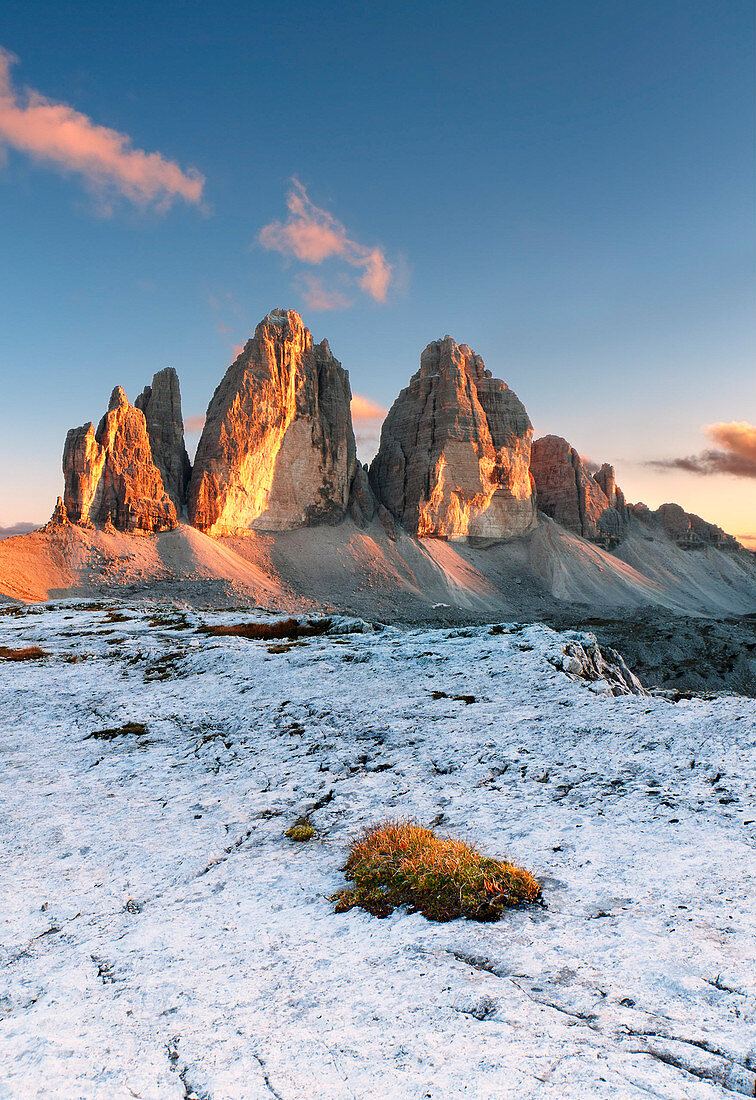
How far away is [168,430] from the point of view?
108 m

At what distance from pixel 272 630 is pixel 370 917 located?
2472cm

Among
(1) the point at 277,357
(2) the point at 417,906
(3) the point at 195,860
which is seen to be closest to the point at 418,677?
(3) the point at 195,860

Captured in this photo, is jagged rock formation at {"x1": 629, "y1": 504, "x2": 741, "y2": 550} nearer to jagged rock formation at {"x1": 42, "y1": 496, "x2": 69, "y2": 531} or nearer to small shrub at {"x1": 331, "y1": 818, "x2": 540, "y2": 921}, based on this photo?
jagged rock formation at {"x1": 42, "y1": 496, "x2": 69, "y2": 531}

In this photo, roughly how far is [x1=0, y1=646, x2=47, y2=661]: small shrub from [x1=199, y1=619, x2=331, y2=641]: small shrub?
7950 mm

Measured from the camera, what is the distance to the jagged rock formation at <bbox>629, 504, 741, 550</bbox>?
17675cm

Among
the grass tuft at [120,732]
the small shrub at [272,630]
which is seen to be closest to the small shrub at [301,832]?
the grass tuft at [120,732]

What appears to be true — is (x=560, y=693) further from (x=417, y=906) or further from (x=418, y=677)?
(x=417, y=906)

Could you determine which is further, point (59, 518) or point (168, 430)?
point (168, 430)

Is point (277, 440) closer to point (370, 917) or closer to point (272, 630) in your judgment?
point (272, 630)

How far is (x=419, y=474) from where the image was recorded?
126 metres

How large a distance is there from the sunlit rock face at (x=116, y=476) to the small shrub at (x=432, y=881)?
93.6 m

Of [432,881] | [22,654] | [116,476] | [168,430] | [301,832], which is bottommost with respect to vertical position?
[301,832]

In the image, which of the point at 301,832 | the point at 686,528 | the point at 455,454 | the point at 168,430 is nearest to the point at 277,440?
the point at 168,430

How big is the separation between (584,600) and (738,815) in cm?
11544
